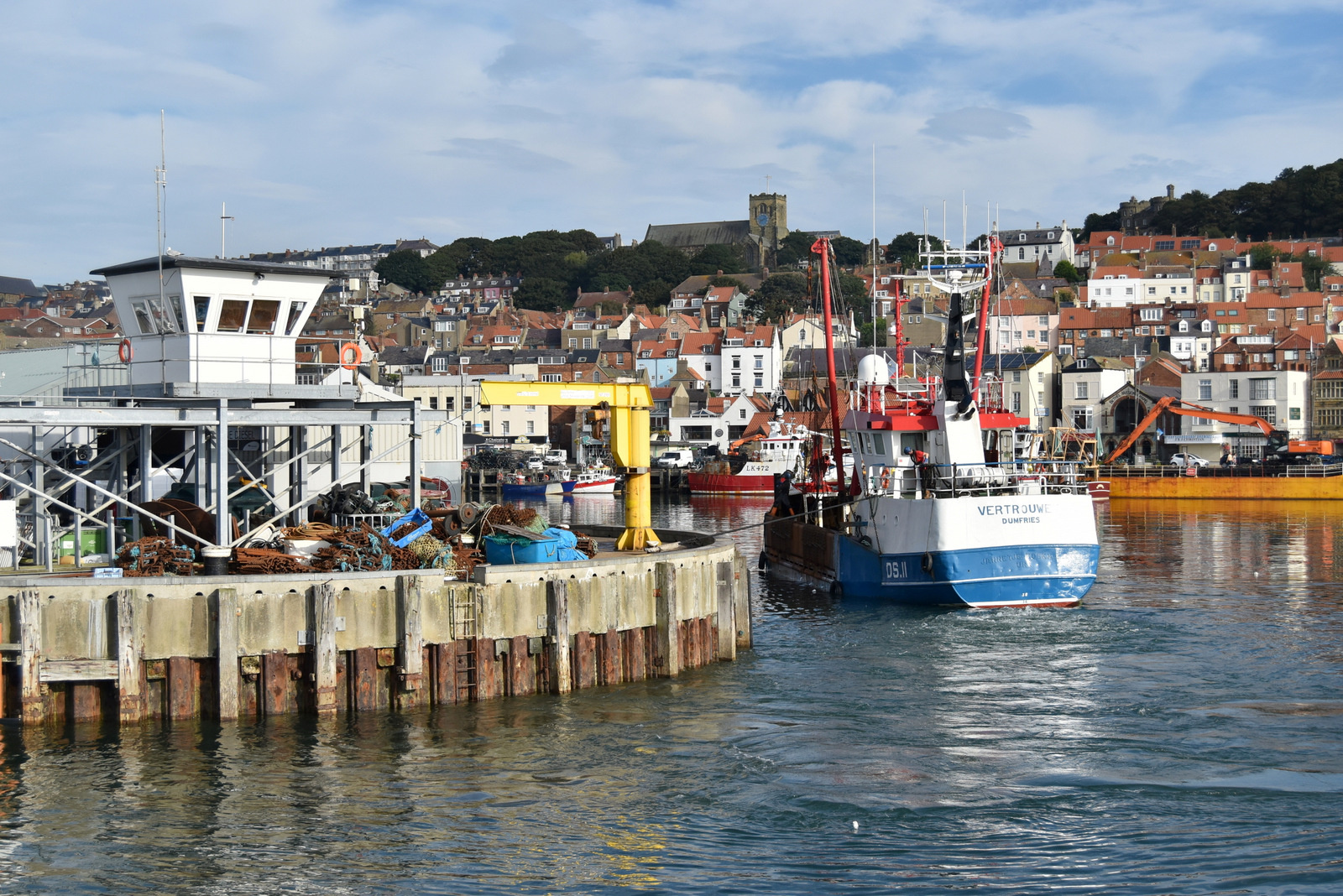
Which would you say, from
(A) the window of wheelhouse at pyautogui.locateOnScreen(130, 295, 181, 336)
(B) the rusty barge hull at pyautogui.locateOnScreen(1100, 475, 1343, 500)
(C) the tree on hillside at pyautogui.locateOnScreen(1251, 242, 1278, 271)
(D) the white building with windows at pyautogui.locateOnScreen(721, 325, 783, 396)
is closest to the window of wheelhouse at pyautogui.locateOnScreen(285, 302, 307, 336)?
(A) the window of wheelhouse at pyautogui.locateOnScreen(130, 295, 181, 336)

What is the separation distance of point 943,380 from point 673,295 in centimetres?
15326

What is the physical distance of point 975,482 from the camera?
3409cm

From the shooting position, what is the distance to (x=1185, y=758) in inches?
801

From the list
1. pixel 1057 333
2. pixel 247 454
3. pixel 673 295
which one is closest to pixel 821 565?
pixel 247 454

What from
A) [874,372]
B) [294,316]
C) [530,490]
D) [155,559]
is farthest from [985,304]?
[530,490]

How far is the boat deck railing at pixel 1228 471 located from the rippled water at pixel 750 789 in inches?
2443

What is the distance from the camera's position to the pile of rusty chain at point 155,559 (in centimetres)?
2223

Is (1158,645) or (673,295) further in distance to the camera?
(673,295)

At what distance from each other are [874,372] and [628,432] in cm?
1404

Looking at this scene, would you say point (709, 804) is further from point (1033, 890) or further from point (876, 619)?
point (876, 619)

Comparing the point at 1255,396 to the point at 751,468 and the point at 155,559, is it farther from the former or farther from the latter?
the point at 155,559

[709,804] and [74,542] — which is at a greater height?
[74,542]

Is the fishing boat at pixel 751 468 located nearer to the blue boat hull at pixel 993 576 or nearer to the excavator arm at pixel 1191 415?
the excavator arm at pixel 1191 415

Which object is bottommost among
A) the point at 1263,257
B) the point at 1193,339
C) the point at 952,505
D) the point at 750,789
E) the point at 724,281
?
the point at 750,789
